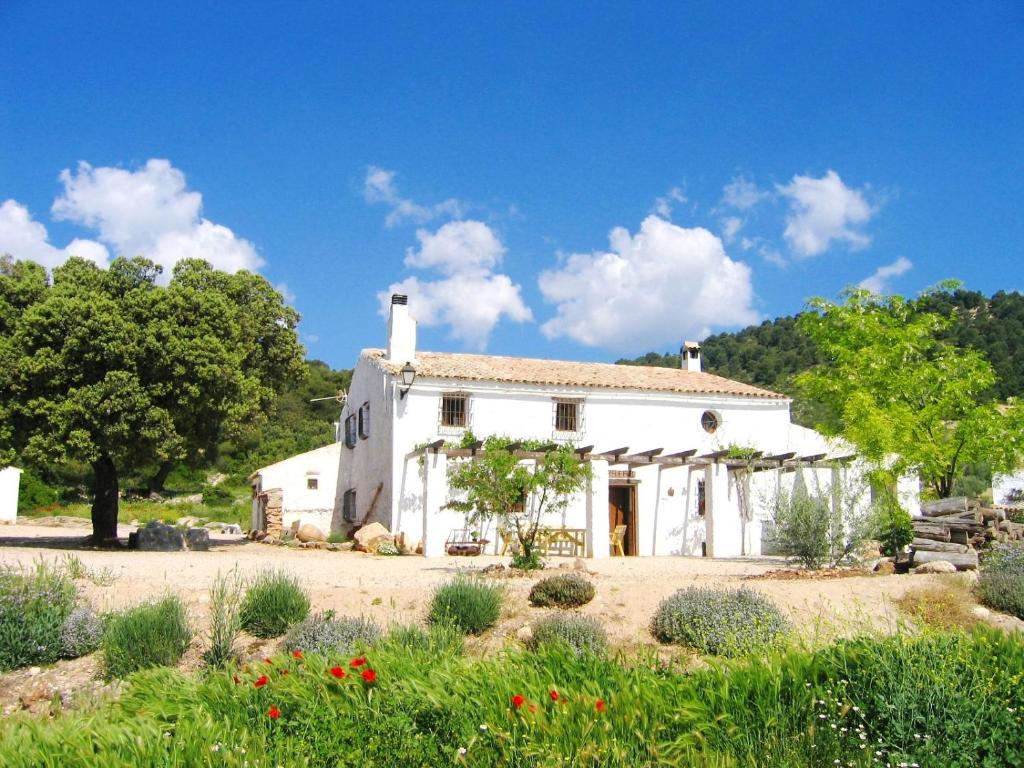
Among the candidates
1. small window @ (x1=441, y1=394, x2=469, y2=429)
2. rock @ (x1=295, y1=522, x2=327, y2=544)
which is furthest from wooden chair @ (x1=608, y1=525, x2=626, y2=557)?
rock @ (x1=295, y1=522, x2=327, y2=544)

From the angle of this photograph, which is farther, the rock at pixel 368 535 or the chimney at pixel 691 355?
the chimney at pixel 691 355

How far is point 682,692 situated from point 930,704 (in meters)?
1.42

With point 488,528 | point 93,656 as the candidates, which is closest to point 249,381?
point 488,528

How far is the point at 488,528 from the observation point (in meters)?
22.2

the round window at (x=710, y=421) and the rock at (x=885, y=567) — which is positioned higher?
the round window at (x=710, y=421)

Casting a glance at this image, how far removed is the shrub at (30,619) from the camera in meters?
9.82

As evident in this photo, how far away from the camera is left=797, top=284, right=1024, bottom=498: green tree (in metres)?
20.3

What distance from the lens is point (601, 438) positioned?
24.0 meters

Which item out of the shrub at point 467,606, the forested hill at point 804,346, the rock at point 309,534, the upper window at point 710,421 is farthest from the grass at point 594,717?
the forested hill at point 804,346

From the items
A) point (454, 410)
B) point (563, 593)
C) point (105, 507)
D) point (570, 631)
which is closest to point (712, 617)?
point (570, 631)

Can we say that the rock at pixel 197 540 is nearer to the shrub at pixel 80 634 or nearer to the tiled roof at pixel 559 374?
the tiled roof at pixel 559 374

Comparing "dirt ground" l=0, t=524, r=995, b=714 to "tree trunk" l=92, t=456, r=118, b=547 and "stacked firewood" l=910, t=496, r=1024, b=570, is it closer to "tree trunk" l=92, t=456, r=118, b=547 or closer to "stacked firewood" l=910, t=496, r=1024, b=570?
"stacked firewood" l=910, t=496, r=1024, b=570

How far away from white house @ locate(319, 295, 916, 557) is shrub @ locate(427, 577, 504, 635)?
9.30 metres

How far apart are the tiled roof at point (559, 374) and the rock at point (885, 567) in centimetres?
1042
